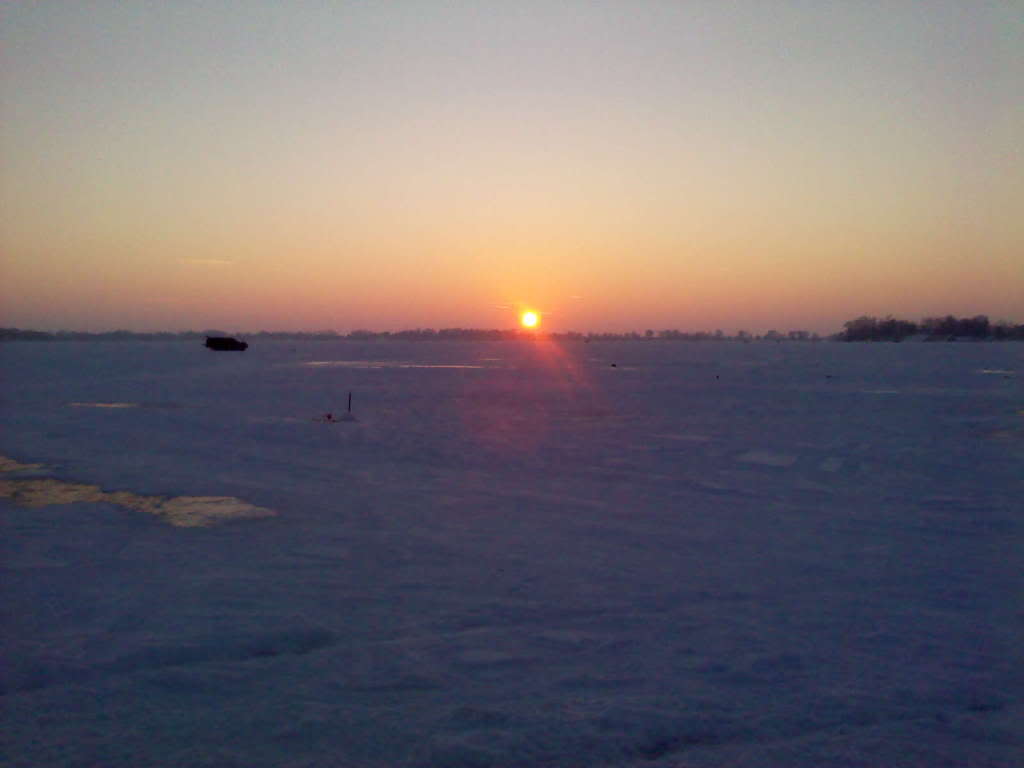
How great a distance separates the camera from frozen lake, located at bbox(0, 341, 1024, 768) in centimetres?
424

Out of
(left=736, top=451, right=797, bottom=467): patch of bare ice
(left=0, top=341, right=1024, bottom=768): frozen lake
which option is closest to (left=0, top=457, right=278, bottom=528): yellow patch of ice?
(left=0, top=341, right=1024, bottom=768): frozen lake

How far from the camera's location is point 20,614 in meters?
5.98

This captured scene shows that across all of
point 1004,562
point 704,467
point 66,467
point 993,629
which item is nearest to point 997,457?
point 704,467

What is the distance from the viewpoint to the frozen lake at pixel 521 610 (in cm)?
424

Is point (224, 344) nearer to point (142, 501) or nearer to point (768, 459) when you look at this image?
point (142, 501)

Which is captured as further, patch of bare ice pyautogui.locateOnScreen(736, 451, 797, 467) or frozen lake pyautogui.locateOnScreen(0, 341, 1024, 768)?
patch of bare ice pyautogui.locateOnScreen(736, 451, 797, 467)

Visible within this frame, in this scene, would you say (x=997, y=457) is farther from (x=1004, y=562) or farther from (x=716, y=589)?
(x=716, y=589)

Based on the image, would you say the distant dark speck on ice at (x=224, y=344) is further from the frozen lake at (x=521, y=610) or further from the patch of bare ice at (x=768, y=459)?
the patch of bare ice at (x=768, y=459)

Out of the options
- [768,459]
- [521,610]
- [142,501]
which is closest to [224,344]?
[142,501]

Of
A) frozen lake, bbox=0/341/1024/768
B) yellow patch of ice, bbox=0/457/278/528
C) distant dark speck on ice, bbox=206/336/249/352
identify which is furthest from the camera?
distant dark speck on ice, bbox=206/336/249/352

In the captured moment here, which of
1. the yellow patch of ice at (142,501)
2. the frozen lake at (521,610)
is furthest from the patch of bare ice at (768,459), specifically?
the yellow patch of ice at (142,501)

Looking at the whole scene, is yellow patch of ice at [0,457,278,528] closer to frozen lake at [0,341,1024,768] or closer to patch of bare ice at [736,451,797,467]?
frozen lake at [0,341,1024,768]

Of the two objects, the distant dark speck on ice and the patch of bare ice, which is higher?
the distant dark speck on ice

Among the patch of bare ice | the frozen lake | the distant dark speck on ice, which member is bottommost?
the frozen lake
